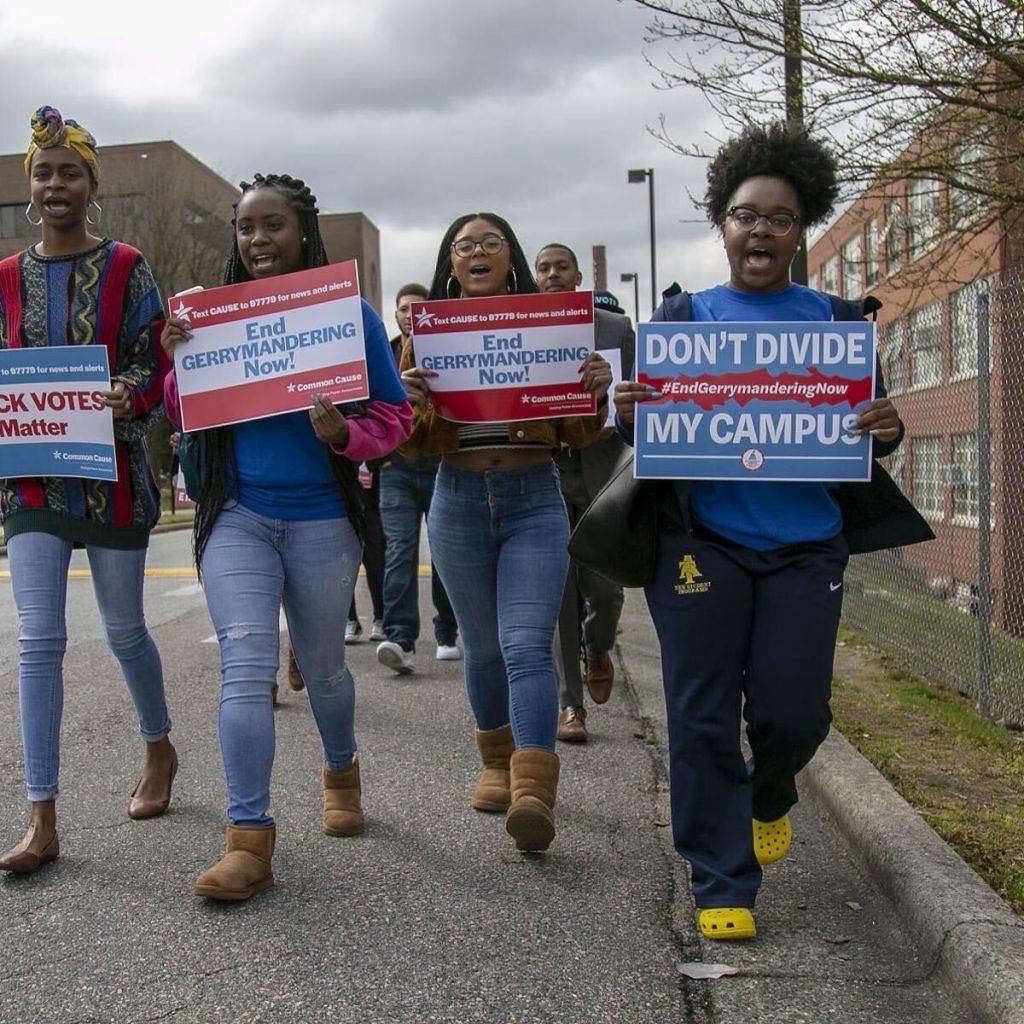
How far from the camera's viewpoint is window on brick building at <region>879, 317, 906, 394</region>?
25.5 ft

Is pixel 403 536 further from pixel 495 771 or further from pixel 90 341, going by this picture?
pixel 90 341

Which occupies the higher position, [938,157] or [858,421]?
[938,157]

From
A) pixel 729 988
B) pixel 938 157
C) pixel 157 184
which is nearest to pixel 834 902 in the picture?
pixel 729 988

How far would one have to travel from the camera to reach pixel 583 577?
6262mm

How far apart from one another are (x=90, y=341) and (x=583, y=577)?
2770 mm

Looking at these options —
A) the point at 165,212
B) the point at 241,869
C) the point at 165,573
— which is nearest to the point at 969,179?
the point at 241,869

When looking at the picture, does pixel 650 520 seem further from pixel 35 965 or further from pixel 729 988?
pixel 35 965

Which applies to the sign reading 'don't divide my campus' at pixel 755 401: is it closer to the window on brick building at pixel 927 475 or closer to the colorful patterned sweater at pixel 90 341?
the colorful patterned sweater at pixel 90 341

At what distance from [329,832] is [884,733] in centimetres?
251

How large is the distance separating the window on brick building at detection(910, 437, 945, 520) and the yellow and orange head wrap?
5.41 meters

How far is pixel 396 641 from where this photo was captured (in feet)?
25.5

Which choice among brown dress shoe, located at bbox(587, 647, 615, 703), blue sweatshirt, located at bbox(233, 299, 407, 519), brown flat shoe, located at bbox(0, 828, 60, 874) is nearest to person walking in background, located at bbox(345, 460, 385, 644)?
brown dress shoe, located at bbox(587, 647, 615, 703)

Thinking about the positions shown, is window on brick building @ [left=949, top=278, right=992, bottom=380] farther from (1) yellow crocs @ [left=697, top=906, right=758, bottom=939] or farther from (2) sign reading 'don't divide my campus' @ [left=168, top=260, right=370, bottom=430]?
(1) yellow crocs @ [left=697, top=906, right=758, bottom=939]

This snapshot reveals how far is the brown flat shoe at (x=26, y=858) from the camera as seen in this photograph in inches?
151
